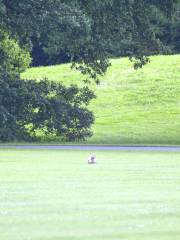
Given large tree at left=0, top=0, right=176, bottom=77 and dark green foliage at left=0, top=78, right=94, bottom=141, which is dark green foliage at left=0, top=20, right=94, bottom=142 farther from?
large tree at left=0, top=0, right=176, bottom=77

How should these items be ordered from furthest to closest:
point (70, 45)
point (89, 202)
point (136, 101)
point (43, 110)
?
1. point (136, 101)
2. point (43, 110)
3. point (70, 45)
4. point (89, 202)

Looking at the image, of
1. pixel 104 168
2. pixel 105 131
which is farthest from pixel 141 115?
pixel 104 168

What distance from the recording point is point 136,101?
68.3m

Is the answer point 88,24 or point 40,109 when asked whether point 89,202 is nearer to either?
point 88,24

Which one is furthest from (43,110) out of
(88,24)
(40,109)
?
(88,24)

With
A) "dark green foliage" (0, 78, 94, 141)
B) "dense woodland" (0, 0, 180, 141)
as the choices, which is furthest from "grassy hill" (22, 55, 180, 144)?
"dense woodland" (0, 0, 180, 141)

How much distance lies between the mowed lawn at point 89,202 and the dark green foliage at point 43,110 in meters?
19.8

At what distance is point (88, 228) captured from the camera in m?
11.5

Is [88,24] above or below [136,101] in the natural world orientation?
above

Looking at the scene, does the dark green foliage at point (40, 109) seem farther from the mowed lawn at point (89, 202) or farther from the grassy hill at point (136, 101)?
the mowed lawn at point (89, 202)

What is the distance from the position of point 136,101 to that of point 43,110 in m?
22.3

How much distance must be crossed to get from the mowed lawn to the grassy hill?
26.1 meters

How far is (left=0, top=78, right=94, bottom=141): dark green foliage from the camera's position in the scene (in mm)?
45625

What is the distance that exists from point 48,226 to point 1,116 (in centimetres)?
3271
